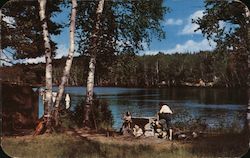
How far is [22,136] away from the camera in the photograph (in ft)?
23.2

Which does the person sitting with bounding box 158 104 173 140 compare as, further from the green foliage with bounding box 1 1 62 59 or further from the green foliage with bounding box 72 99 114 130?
the green foliage with bounding box 1 1 62 59

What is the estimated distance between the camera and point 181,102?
696cm

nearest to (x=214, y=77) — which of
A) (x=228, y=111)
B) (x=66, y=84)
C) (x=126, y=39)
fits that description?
(x=228, y=111)

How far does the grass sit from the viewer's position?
21.9 ft

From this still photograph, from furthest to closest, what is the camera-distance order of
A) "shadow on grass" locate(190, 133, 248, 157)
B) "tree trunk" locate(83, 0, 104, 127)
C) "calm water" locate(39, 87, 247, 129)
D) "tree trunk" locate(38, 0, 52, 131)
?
"tree trunk" locate(83, 0, 104, 127), "tree trunk" locate(38, 0, 52, 131), "calm water" locate(39, 87, 247, 129), "shadow on grass" locate(190, 133, 248, 157)

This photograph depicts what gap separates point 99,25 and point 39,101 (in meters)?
1.26

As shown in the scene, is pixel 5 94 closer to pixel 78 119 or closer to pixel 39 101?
pixel 39 101

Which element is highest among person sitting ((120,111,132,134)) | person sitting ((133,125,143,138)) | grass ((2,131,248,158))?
person sitting ((120,111,132,134))

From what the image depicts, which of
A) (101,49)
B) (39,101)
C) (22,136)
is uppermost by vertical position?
(101,49)

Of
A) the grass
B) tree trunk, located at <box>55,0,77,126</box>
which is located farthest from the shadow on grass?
tree trunk, located at <box>55,0,77,126</box>

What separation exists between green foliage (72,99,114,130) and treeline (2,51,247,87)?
0.28 metres

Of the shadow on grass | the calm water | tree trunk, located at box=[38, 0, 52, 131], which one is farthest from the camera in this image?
tree trunk, located at box=[38, 0, 52, 131]

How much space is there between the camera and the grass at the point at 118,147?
6.67m

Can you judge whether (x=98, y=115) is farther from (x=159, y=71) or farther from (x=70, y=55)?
(x=159, y=71)
